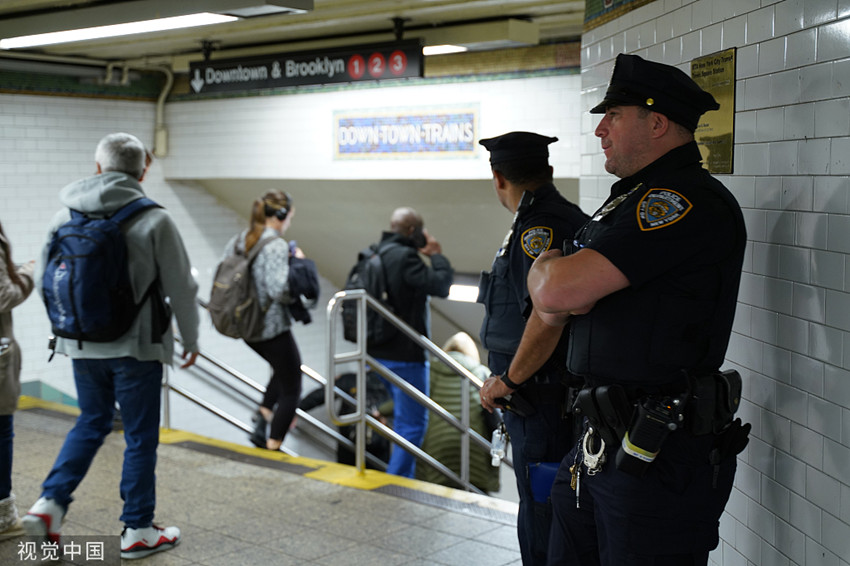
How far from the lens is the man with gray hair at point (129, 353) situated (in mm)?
3510

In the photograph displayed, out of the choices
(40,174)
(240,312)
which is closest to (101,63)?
(40,174)

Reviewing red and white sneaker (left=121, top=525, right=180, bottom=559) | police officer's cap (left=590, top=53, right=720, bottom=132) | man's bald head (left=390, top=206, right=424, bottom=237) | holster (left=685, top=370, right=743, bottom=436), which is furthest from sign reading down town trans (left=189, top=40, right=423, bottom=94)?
holster (left=685, top=370, right=743, bottom=436)

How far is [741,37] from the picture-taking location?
8.85ft

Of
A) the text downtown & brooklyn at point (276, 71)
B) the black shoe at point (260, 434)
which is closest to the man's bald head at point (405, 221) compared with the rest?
the text downtown & brooklyn at point (276, 71)

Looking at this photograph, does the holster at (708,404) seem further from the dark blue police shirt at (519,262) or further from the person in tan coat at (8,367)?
the person in tan coat at (8,367)

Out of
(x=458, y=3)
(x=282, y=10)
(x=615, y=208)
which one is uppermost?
(x=458, y=3)

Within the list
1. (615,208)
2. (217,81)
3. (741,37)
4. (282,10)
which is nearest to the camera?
(615,208)

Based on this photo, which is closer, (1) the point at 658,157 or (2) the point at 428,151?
(1) the point at 658,157

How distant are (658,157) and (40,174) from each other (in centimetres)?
659

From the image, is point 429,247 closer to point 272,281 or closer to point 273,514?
point 272,281

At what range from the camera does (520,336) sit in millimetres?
3045

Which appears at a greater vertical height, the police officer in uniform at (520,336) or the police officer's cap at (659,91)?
the police officer's cap at (659,91)

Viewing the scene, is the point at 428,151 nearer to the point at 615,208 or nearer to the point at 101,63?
the point at 101,63

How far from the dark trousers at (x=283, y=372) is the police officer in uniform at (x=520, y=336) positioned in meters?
2.71
